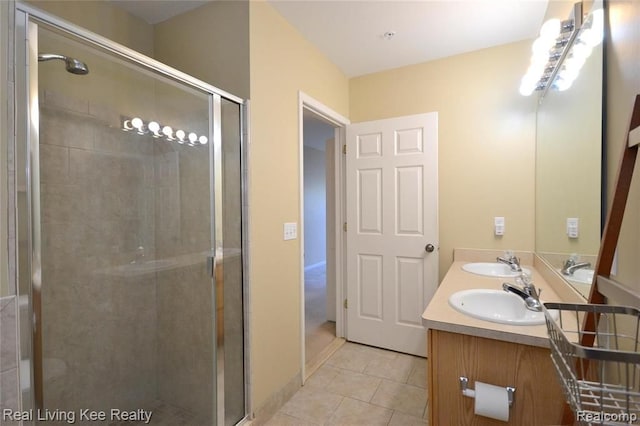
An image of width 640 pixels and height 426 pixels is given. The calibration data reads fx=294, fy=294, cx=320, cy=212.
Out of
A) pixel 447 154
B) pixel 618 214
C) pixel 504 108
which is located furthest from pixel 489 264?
pixel 618 214

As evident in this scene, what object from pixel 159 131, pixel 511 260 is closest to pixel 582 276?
pixel 511 260

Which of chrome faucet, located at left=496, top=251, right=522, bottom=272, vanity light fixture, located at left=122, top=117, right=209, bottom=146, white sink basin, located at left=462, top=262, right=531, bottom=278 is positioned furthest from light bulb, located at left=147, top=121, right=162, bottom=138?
chrome faucet, located at left=496, top=251, right=522, bottom=272

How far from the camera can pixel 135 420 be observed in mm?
1792

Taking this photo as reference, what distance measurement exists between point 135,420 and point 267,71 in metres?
2.27

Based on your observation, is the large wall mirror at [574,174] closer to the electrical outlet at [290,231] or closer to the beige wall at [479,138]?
the beige wall at [479,138]

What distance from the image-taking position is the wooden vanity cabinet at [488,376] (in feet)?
3.46

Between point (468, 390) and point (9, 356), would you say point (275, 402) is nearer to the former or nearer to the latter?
point (468, 390)

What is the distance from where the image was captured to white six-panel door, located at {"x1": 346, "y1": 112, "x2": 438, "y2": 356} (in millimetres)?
2389

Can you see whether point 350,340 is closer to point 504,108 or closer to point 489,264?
point 489,264

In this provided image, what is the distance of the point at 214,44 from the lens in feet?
5.77

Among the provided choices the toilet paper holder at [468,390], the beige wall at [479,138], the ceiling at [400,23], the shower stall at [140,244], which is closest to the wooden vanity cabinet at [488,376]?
the toilet paper holder at [468,390]

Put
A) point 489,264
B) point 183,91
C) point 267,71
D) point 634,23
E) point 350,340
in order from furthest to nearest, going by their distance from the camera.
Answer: point 350,340
point 489,264
point 267,71
point 183,91
point 634,23

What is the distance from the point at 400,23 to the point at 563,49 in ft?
3.14

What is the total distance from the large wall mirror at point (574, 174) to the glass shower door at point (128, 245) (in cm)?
164
